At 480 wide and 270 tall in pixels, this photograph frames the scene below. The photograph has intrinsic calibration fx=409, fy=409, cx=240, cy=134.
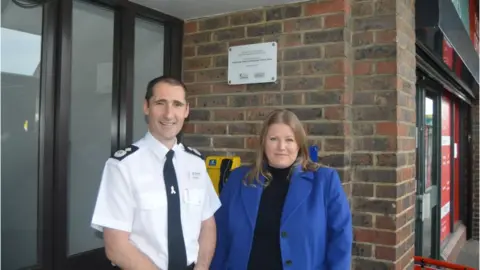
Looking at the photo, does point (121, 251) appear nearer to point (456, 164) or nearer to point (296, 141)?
point (296, 141)

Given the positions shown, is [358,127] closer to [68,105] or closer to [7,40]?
[68,105]

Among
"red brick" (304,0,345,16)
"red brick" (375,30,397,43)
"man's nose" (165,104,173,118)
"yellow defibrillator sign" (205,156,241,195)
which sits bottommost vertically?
"yellow defibrillator sign" (205,156,241,195)

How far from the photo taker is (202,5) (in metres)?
2.96

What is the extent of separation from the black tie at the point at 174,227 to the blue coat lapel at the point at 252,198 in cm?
35

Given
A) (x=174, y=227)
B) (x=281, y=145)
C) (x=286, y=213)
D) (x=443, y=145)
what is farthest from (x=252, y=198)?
(x=443, y=145)

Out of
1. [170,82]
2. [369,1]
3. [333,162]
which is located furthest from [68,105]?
[369,1]

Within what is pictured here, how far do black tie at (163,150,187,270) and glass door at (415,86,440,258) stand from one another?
316cm

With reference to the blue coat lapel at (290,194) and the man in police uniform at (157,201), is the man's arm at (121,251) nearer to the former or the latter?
the man in police uniform at (157,201)

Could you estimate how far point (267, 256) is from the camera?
199 centimetres

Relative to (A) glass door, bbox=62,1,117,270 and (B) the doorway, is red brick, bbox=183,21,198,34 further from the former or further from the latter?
(A) glass door, bbox=62,1,117,270

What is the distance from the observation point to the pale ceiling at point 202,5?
288 cm

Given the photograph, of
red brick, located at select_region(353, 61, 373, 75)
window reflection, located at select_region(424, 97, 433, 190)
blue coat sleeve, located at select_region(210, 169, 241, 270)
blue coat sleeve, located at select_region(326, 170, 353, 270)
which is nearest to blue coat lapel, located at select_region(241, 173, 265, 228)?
blue coat sleeve, located at select_region(210, 169, 241, 270)

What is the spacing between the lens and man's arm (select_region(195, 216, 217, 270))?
2.07m

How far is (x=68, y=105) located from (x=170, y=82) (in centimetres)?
88
